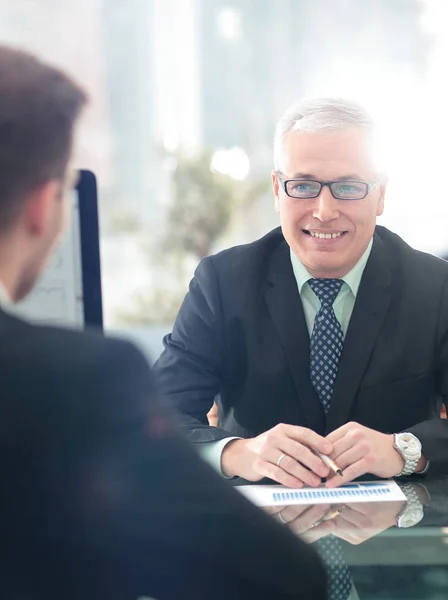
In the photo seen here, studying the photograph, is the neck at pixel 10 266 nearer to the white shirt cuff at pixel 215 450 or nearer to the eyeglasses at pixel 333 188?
the white shirt cuff at pixel 215 450

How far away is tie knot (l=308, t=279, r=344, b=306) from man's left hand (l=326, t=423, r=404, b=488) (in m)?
0.42

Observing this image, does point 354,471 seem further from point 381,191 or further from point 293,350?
point 381,191

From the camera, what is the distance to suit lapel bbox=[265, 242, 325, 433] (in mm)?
1697

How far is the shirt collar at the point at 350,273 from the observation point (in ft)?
5.85

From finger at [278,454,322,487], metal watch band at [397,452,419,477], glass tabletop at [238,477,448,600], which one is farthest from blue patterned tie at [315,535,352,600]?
metal watch band at [397,452,419,477]

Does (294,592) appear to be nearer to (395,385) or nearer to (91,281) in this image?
(91,281)

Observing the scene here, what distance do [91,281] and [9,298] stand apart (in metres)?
0.61

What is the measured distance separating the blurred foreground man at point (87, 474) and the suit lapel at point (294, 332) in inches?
41.0

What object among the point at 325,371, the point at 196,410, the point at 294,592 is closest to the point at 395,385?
the point at 325,371

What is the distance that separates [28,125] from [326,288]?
1.23 metres

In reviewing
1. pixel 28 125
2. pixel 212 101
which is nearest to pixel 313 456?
pixel 28 125

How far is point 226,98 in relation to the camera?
209 inches

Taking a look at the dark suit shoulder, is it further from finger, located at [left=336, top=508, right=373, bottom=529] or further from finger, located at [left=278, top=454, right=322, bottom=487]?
finger, located at [left=278, top=454, right=322, bottom=487]

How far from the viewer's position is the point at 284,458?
1344 mm
